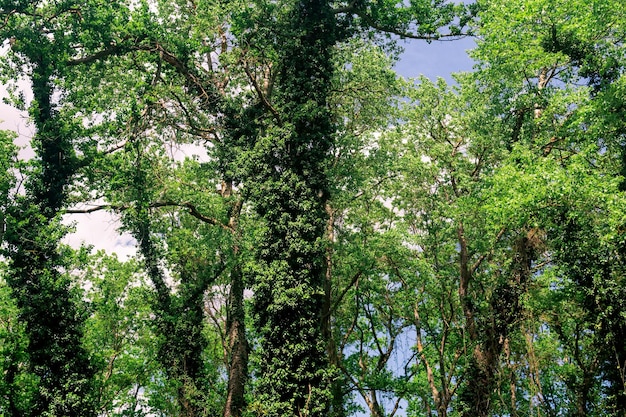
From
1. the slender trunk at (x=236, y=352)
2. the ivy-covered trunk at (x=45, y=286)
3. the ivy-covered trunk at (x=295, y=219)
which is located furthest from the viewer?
the slender trunk at (x=236, y=352)

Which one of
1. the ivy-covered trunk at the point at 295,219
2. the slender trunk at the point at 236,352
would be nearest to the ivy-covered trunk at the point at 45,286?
the slender trunk at the point at 236,352

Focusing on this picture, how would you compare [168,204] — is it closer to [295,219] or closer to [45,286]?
[45,286]

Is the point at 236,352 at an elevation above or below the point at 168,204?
below

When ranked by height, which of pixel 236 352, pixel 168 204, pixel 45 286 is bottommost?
pixel 236 352

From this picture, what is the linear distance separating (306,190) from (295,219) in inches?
35.2

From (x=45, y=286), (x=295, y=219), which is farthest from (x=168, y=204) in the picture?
(x=295, y=219)

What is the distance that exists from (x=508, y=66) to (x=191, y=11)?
11.8 meters

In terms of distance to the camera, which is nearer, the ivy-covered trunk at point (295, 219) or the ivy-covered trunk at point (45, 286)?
the ivy-covered trunk at point (295, 219)

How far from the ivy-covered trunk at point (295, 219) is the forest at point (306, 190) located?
0.06 metres

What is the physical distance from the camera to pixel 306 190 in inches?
610

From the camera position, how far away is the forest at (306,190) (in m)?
14.7

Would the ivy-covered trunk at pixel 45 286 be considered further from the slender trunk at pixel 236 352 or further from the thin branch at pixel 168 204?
the slender trunk at pixel 236 352

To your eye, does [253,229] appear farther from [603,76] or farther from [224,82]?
[603,76]

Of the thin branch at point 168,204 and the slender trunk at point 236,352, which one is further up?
the thin branch at point 168,204
